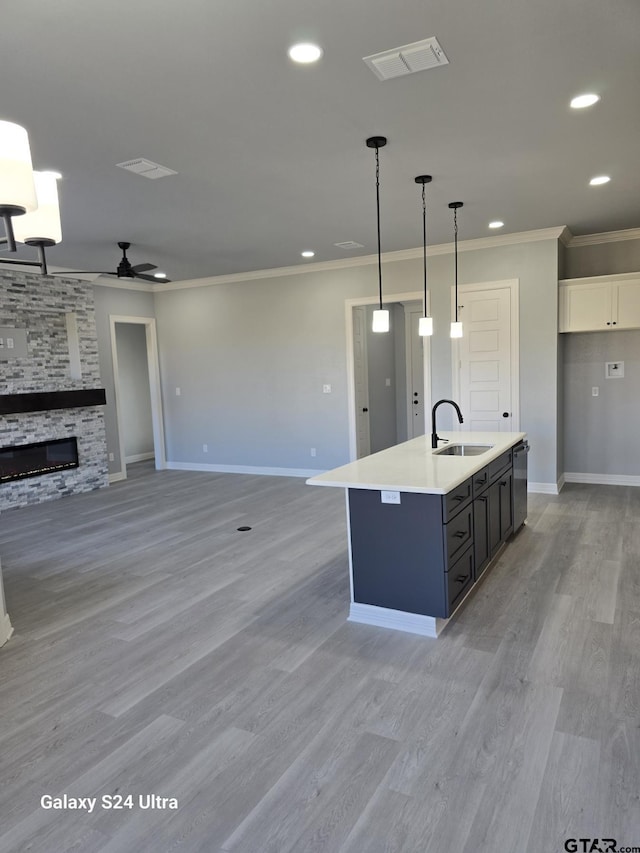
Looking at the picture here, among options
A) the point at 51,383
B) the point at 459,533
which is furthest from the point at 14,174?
the point at 51,383

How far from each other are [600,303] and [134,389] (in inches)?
289

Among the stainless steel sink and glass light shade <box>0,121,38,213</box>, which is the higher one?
glass light shade <box>0,121,38,213</box>

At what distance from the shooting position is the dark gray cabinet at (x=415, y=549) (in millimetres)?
2959

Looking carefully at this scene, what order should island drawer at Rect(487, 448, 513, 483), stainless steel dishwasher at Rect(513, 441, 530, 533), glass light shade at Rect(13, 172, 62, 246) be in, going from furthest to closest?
stainless steel dishwasher at Rect(513, 441, 530, 533) → island drawer at Rect(487, 448, 513, 483) → glass light shade at Rect(13, 172, 62, 246)

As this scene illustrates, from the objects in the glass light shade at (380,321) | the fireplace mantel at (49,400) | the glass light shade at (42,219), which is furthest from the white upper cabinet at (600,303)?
the fireplace mantel at (49,400)

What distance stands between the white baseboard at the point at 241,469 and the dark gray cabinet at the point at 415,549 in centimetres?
423

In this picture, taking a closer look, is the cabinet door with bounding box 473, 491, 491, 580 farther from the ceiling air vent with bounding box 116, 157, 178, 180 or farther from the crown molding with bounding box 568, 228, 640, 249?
Answer: the crown molding with bounding box 568, 228, 640, 249

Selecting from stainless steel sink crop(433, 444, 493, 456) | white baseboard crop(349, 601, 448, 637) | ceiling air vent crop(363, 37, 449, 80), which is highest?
ceiling air vent crop(363, 37, 449, 80)

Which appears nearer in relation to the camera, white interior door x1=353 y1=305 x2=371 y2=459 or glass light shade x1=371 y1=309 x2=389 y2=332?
glass light shade x1=371 y1=309 x2=389 y2=332

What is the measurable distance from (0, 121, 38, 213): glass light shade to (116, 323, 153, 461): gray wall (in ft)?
27.0

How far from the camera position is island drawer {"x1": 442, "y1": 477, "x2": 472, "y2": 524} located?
2941mm

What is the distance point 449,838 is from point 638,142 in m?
3.88

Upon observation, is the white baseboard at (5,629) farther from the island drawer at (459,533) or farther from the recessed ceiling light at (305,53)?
the recessed ceiling light at (305,53)

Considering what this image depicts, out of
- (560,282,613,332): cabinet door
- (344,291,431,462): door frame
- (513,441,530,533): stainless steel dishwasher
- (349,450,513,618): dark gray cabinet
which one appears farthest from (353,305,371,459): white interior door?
(349,450,513,618): dark gray cabinet
